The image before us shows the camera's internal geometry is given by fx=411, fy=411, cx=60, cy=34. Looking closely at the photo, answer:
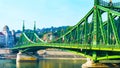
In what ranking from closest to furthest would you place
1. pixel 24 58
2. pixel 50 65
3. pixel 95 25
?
pixel 95 25, pixel 50 65, pixel 24 58

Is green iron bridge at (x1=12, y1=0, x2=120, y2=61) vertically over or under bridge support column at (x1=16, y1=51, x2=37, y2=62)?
over

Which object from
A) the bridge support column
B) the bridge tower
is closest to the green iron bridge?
the bridge tower

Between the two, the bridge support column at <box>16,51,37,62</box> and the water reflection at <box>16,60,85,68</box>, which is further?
the bridge support column at <box>16,51,37,62</box>

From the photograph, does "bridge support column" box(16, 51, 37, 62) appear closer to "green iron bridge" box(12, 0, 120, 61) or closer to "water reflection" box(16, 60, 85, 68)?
"water reflection" box(16, 60, 85, 68)

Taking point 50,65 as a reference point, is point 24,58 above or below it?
above

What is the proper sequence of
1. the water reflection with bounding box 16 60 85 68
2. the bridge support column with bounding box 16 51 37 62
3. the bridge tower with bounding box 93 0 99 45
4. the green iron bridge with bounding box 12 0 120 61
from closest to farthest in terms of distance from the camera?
the green iron bridge with bounding box 12 0 120 61, the bridge tower with bounding box 93 0 99 45, the water reflection with bounding box 16 60 85 68, the bridge support column with bounding box 16 51 37 62

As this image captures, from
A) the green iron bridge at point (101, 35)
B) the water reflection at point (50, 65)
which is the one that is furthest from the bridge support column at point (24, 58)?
the green iron bridge at point (101, 35)

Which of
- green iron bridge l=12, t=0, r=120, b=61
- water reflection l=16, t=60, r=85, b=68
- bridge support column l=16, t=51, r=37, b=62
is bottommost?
water reflection l=16, t=60, r=85, b=68

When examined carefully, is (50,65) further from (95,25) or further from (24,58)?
(95,25)

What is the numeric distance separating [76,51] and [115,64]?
8.84 meters

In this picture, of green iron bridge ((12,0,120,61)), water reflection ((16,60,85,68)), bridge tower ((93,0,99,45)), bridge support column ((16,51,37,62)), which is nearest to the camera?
green iron bridge ((12,0,120,61))

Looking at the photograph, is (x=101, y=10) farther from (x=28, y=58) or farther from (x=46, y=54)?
(x=46, y=54)

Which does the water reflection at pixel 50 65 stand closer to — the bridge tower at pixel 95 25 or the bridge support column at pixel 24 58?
the bridge support column at pixel 24 58

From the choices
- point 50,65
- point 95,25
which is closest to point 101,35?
point 95,25
